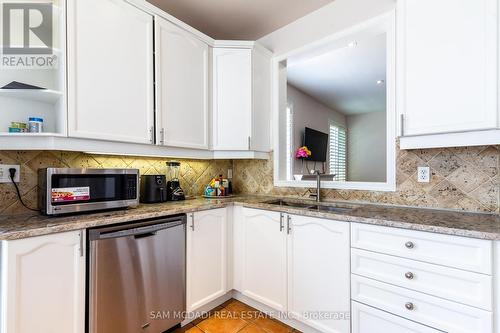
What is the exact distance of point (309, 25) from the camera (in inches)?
88.7

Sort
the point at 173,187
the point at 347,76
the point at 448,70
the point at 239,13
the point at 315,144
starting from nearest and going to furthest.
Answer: the point at 448,70, the point at 173,187, the point at 239,13, the point at 347,76, the point at 315,144

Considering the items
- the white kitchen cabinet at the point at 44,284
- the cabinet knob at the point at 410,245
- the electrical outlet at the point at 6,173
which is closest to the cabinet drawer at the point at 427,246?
the cabinet knob at the point at 410,245

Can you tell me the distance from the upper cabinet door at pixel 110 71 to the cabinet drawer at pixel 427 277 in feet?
5.47

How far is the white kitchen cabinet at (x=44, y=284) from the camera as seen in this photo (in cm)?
107

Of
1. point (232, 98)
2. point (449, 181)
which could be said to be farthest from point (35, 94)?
point (449, 181)

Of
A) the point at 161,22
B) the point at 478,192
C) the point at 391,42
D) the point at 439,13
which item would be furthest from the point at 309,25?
the point at 478,192

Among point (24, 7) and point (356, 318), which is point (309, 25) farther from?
point (356, 318)

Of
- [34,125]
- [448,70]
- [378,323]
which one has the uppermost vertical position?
[448,70]

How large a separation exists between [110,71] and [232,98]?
1.03 m

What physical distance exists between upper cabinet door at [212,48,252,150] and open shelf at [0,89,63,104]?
118 centimetres

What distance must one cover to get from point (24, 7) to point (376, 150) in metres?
4.27

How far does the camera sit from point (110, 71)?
5.16ft

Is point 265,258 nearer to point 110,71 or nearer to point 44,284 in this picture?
point 44,284

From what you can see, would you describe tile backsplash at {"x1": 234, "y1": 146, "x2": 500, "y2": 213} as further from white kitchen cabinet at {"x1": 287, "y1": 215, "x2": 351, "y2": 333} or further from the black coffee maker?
the black coffee maker
